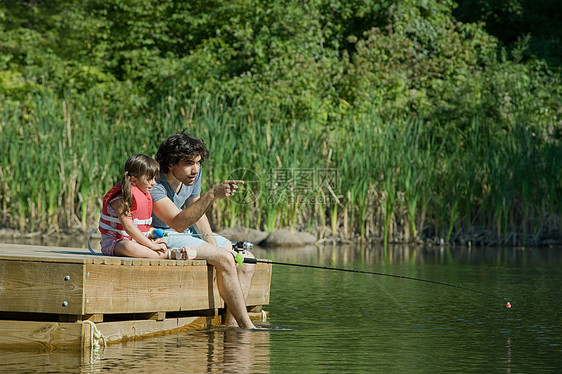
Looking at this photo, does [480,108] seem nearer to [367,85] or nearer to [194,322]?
[367,85]

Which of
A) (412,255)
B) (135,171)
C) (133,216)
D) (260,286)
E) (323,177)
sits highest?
(323,177)

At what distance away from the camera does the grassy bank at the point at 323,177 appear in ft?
49.0

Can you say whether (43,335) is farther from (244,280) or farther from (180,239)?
(244,280)

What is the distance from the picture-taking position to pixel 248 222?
15023 mm

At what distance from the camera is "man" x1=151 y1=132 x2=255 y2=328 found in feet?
21.9

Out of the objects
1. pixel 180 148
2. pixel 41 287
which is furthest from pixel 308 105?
pixel 41 287

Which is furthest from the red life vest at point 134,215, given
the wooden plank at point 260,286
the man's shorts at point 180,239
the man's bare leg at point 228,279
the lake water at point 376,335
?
the wooden plank at point 260,286

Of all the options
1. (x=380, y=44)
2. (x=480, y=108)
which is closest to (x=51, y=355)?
(x=480, y=108)

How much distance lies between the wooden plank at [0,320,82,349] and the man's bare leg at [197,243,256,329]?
120 centimetres

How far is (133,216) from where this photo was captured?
6410mm

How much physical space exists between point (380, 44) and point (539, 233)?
7.77m

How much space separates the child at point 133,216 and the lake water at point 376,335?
563 millimetres

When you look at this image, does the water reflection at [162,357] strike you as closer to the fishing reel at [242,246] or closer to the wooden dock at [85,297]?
the wooden dock at [85,297]

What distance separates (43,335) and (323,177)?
9614mm
